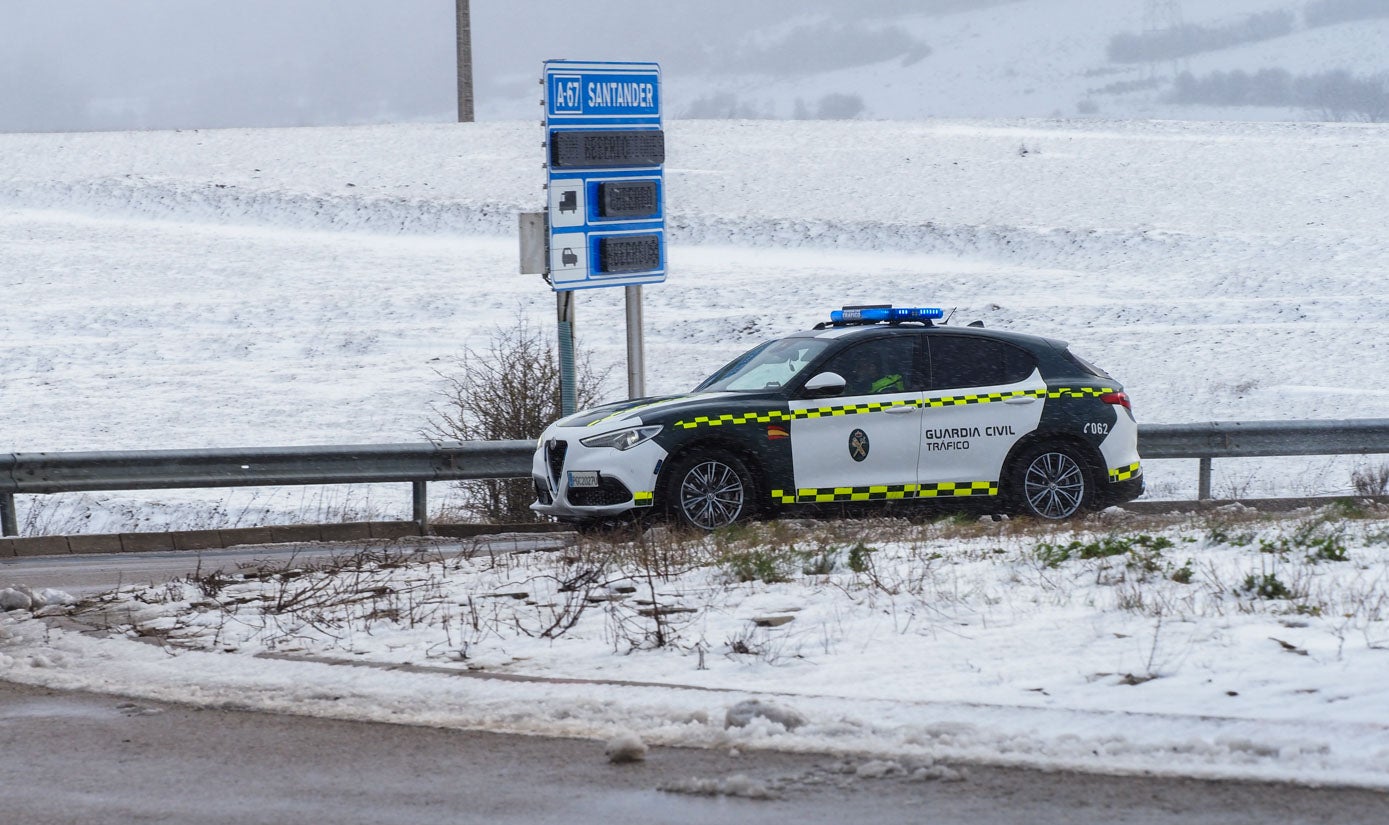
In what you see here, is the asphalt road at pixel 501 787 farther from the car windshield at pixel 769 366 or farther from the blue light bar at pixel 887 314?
the blue light bar at pixel 887 314

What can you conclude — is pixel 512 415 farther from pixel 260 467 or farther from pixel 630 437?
pixel 630 437

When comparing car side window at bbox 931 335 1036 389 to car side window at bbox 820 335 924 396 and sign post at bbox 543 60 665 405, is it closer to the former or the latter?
car side window at bbox 820 335 924 396

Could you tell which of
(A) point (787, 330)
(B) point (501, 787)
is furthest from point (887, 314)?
(A) point (787, 330)

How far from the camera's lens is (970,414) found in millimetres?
11297

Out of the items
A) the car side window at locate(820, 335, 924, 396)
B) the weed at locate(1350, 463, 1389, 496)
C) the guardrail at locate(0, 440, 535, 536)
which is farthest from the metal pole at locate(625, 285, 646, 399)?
the weed at locate(1350, 463, 1389, 496)

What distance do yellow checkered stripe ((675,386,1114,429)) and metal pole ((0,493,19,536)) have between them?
6.03 metres

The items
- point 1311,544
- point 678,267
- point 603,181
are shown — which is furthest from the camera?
point 678,267

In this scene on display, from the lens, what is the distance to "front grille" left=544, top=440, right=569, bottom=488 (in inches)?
432

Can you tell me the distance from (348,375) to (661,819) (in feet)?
69.8

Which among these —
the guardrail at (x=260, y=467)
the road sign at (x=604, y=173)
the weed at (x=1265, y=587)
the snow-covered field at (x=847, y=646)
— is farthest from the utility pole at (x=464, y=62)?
the weed at (x=1265, y=587)

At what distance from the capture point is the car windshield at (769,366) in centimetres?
1123

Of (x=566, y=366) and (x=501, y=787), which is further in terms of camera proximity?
(x=566, y=366)

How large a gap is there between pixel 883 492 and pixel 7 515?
7.29 m

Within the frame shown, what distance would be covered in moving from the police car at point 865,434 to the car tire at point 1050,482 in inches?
0.4
